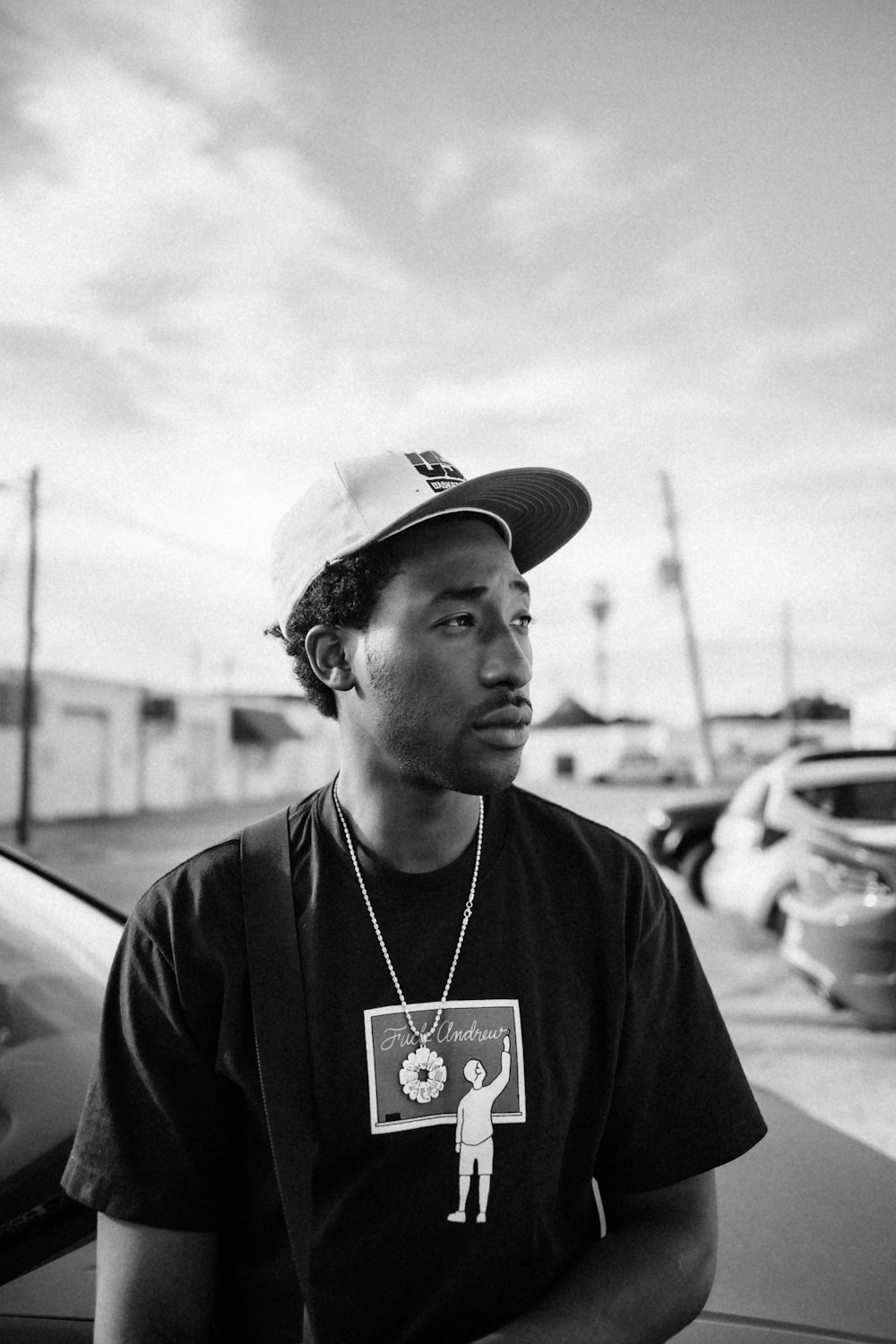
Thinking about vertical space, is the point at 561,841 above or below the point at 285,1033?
above

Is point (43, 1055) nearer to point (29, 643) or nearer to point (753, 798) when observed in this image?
point (753, 798)

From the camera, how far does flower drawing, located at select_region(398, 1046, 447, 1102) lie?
139cm

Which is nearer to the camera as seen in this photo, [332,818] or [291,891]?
[291,891]

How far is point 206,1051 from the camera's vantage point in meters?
1.41

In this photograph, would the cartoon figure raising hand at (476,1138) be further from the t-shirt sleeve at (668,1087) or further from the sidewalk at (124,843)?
the sidewalk at (124,843)

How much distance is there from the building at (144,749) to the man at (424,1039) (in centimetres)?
2424

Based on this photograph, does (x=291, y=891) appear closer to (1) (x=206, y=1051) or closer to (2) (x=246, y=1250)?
(1) (x=206, y=1051)

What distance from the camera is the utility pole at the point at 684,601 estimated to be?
30188 mm

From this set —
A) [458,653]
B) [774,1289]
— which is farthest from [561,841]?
[774,1289]

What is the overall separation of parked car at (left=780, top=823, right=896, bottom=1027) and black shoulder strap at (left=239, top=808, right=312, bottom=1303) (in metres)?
4.81

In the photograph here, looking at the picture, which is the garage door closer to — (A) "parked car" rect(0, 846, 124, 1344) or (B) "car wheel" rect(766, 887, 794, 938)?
(B) "car wheel" rect(766, 887, 794, 938)

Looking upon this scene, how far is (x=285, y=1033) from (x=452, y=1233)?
12.4 inches

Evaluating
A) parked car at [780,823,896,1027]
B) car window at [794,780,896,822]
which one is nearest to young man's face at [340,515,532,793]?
parked car at [780,823,896,1027]

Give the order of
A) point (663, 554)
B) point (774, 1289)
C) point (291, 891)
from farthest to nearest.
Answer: point (663, 554)
point (774, 1289)
point (291, 891)
